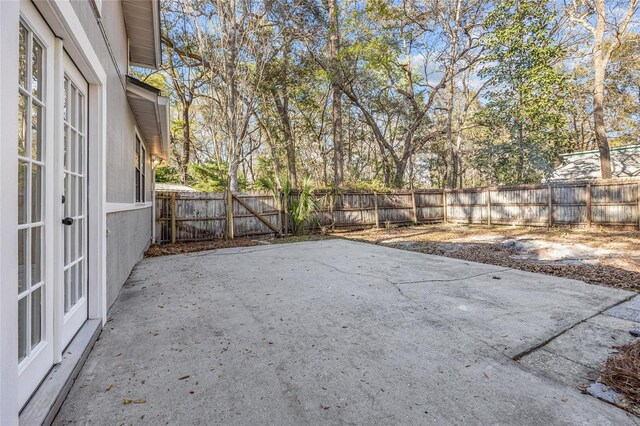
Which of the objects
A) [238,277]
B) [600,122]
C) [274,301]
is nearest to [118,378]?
[274,301]

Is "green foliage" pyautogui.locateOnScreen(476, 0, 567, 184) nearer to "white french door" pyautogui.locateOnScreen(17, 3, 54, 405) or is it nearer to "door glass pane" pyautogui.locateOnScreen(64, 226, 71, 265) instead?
"white french door" pyautogui.locateOnScreen(17, 3, 54, 405)

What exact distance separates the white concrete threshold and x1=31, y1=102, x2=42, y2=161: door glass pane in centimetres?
118

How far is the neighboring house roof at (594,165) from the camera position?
1270cm

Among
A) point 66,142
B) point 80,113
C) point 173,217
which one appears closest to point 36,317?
point 66,142

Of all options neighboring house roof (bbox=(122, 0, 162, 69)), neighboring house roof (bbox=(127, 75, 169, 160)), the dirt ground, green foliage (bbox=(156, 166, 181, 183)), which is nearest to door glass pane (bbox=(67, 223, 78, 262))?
neighboring house roof (bbox=(127, 75, 169, 160))

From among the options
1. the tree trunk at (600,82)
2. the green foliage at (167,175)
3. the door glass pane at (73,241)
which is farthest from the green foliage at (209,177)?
the tree trunk at (600,82)

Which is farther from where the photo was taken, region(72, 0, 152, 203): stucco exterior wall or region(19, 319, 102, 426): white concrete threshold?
region(72, 0, 152, 203): stucco exterior wall

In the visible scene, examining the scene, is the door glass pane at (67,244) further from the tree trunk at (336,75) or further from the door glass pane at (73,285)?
the tree trunk at (336,75)

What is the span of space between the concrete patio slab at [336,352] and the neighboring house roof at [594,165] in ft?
41.7

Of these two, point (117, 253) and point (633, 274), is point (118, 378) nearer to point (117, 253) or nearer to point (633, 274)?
point (117, 253)

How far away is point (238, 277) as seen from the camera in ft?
13.9

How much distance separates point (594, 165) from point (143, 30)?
16882 mm

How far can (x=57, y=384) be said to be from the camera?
62.2 inches

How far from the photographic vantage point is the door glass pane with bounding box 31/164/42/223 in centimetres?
157
